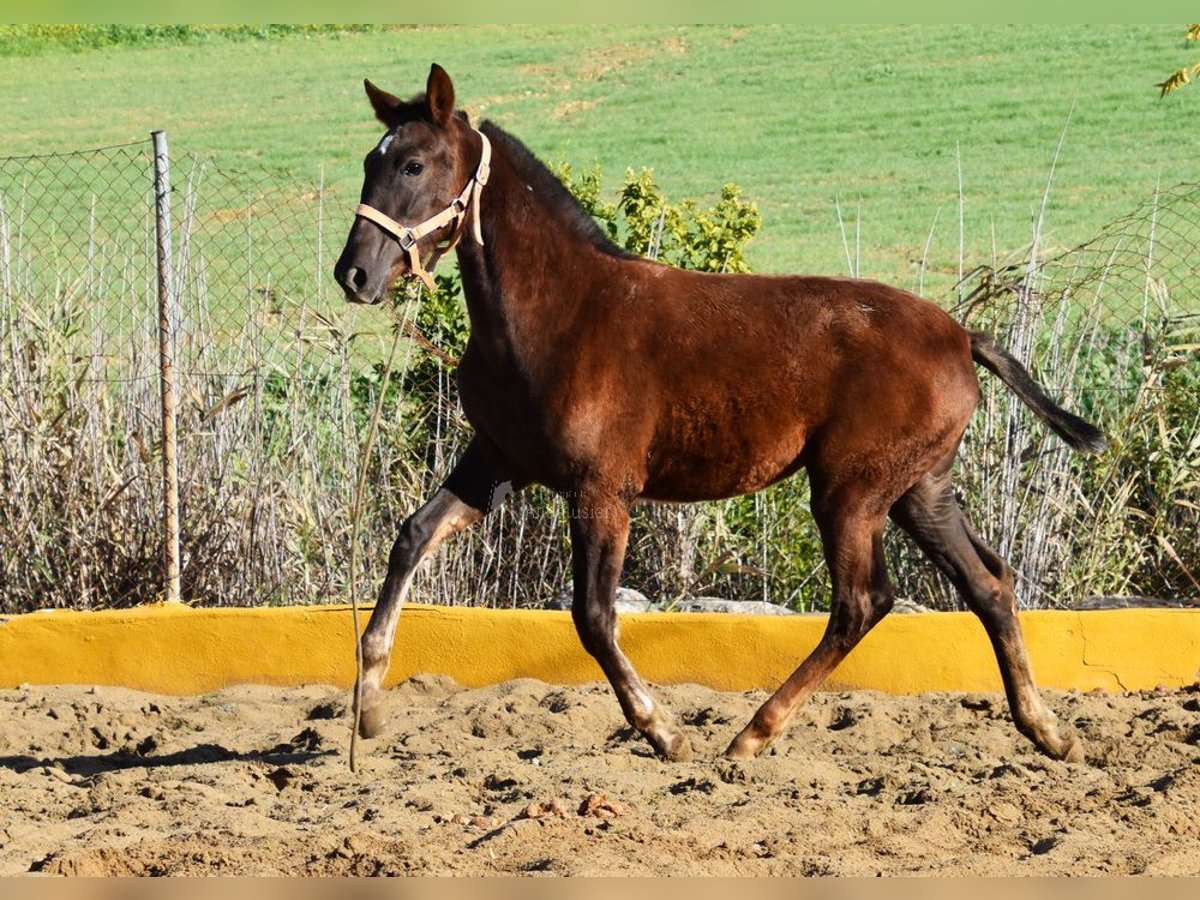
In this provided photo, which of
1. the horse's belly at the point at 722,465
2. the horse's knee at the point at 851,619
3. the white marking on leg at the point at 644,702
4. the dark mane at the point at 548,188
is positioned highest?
the dark mane at the point at 548,188

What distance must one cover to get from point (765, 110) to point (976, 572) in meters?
25.9

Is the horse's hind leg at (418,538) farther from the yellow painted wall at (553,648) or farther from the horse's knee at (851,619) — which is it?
the horse's knee at (851,619)

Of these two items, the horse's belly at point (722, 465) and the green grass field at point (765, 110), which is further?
the green grass field at point (765, 110)

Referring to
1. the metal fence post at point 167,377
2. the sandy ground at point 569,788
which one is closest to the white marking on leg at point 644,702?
the sandy ground at point 569,788

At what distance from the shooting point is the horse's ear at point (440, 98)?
574 cm

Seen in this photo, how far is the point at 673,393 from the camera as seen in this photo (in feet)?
19.6

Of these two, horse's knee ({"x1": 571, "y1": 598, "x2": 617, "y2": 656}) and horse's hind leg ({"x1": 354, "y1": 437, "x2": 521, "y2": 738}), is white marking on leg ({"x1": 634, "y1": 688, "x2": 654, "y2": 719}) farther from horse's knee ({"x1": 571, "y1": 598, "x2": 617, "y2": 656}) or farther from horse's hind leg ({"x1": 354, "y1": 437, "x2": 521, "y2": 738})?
horse's hind leg ({"x1": 354, "y1": 437, "x2": 521, "y2": 738})

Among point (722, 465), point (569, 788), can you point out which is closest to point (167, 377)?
point (722, 465)

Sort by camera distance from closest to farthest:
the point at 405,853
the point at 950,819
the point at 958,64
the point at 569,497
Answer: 1. the point at 405,853
2. the point at 950,819
3. the point at 569,497
4. the point at 958,64

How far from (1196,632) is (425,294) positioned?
14.4ft

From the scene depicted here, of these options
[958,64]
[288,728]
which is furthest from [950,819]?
[958,64]

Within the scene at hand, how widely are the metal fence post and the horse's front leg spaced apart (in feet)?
8.36

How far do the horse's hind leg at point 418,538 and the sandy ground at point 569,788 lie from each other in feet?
0.77

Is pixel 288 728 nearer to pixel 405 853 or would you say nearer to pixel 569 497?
pixel 569 497
